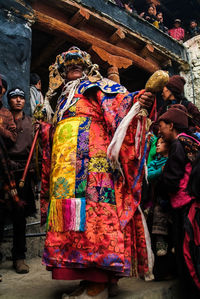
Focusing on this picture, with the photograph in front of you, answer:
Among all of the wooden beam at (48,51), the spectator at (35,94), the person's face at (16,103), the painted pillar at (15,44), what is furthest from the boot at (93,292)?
the wooden beam at (48,51)

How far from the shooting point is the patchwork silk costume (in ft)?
5.49

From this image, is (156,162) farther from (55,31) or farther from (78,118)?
(55,31)

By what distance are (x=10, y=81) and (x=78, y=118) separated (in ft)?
7.99

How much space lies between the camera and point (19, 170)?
280cm

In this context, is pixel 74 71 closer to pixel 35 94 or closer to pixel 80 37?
pixel 35 94

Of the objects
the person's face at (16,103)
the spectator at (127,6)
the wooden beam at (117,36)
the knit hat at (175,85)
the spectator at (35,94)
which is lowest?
the person's face at (16,103)

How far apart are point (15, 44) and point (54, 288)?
139 inches

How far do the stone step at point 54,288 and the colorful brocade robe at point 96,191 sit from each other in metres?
0.23

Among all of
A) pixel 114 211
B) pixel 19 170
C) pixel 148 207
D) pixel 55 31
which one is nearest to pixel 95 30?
pixel 55 31

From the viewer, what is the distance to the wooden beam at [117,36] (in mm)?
6090

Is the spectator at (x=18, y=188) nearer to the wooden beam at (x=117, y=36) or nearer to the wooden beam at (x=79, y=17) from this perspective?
the wooden beam at (x=79, y=17)

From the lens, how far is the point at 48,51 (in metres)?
6.55

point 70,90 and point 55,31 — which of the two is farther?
point 55,31

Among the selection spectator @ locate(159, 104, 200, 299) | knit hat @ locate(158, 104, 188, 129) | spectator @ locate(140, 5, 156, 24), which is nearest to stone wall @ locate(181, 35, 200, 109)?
spectator @ locate(140, 5, 156, 24)
